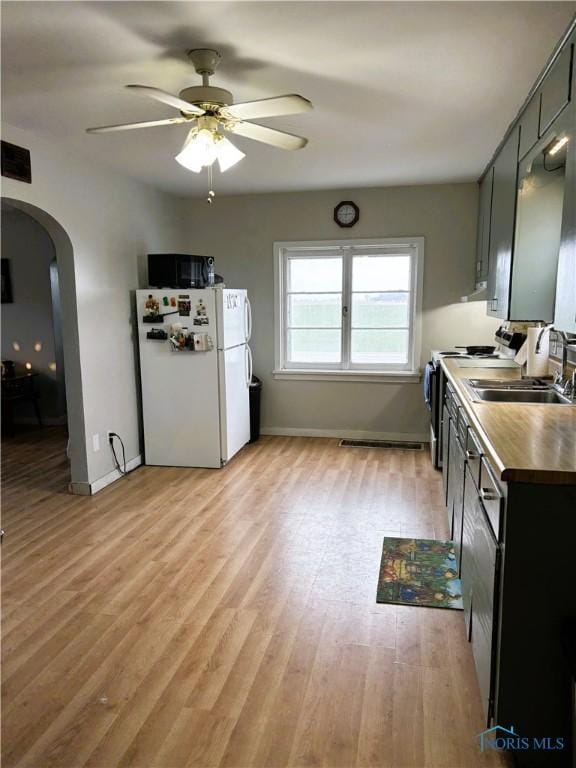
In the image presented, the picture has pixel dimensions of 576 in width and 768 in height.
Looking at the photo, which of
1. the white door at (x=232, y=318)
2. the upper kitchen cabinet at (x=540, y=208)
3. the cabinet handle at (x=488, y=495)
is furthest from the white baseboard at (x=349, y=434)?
the cabinet handle at (x=488, y=495)

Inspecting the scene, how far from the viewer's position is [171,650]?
224 centimetres

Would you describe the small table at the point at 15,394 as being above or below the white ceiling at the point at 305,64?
below

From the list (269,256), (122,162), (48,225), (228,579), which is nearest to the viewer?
(228,579)

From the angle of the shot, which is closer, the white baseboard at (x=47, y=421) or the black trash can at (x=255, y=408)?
the black trash can at (x=255, y=408)

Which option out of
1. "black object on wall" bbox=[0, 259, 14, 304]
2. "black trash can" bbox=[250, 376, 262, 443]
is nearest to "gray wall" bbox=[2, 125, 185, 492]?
"black trash can" bbox=[250, 376, 262, 443]

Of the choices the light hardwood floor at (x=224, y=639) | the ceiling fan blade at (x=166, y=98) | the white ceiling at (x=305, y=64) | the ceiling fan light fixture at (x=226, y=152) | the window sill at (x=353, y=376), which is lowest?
the light hardwood floor at (x=224, y=639)

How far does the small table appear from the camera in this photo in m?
5.78

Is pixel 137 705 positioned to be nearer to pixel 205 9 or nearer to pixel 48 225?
pixel 205 9

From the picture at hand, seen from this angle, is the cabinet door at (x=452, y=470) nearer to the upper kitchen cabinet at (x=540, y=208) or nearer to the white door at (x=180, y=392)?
the upper kitchen cabinet at (x=540, y=208)

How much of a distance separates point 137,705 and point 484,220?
13.6ft

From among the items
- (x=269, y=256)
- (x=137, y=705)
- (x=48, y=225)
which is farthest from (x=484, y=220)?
(x=137, y=705)

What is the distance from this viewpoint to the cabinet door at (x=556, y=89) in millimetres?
2102

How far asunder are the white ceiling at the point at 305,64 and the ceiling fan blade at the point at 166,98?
0.21 metres

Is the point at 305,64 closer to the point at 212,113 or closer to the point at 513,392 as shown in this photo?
the point at 212,113
